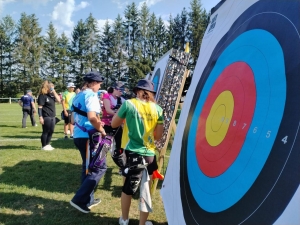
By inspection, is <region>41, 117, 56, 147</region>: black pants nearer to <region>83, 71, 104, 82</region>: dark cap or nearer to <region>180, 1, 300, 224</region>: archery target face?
<region>83, 71, 104, 82</region>: dark cap

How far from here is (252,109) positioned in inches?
56.5

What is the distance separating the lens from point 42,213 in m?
3.70

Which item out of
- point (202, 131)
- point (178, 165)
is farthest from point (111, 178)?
point (202, 131)

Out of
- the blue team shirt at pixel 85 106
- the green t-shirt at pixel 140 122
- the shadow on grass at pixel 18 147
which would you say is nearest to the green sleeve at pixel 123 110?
the green t-shirt at pixel 140 122

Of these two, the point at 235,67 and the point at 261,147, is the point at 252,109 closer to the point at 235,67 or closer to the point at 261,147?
the point at 261,147

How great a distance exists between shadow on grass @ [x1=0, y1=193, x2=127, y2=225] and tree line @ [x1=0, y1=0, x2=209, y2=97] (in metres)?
41.7

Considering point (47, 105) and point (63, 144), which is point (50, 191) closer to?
point (47, 105)

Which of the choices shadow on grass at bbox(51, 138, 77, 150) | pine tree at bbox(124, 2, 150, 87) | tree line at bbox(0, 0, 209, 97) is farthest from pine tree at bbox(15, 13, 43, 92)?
shadow on grass at bbox(51, 138, 77, 150)

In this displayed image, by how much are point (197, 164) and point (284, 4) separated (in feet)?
3.96

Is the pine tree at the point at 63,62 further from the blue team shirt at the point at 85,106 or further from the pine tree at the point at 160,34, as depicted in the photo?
the blue team shirt at the point at 85,106

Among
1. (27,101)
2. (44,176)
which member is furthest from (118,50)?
(44,176)

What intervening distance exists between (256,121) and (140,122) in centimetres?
162

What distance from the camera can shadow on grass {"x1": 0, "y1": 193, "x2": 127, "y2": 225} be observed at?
345 centimetres

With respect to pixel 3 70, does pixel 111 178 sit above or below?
below
